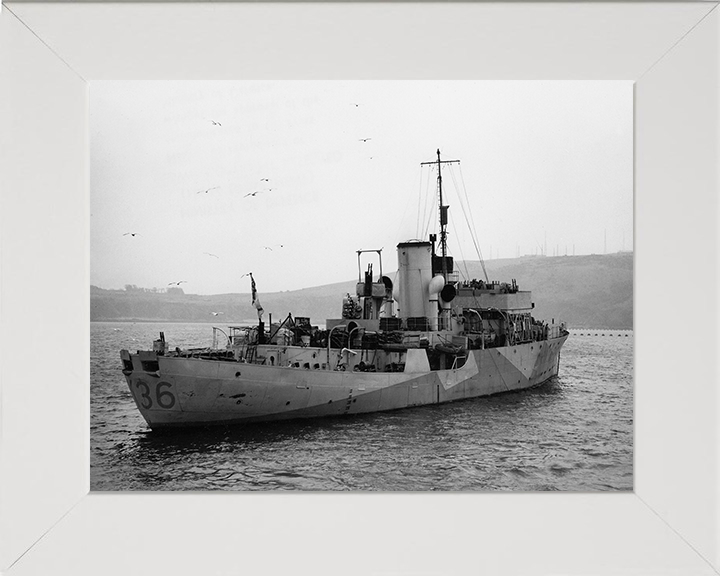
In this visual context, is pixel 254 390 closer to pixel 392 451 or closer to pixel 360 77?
pixel 392 451

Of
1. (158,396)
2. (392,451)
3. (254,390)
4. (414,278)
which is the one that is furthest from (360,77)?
(414,278)

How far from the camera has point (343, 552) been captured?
17.8ft

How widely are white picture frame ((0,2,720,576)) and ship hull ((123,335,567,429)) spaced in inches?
161

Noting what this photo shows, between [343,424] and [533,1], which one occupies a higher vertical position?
[533,1]

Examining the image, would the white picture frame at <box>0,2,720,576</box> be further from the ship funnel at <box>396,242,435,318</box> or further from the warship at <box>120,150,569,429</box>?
the ship funnel at <box>396,242,435,318</box>

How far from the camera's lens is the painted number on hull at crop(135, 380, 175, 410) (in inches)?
416

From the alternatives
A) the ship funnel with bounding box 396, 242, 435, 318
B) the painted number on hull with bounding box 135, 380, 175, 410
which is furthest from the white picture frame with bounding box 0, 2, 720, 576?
the ship funnel with bounding box 396, 242, 435, 318

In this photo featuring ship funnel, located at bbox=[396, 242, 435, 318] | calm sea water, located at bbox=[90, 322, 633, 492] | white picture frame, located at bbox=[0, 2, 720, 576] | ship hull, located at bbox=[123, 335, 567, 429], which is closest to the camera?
white picture frame, located at bbox=[0, 2, 720, 576]

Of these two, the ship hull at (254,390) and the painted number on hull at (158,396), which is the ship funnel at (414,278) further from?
the painted number on hull at (158,396)
